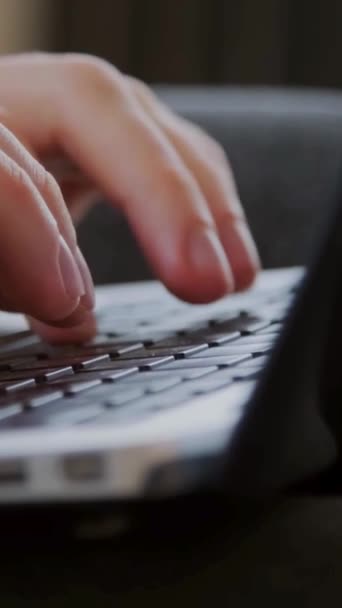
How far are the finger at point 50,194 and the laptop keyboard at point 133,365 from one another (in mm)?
22

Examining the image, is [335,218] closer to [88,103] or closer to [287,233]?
[88,103]

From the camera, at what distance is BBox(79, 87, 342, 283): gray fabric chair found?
73cm

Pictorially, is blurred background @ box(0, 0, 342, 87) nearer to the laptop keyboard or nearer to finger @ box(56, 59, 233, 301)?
finger @ box(56, 59, 233, 301)

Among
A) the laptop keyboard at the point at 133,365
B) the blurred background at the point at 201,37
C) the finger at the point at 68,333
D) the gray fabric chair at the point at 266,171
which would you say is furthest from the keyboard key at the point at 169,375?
the blurred background at the point at 201,37

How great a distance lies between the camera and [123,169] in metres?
0.44

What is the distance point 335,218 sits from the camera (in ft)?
0.47

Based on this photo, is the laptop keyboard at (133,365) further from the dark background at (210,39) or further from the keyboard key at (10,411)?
the dark background at (210,39)

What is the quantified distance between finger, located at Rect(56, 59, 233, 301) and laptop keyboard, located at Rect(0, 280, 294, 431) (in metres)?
0.02

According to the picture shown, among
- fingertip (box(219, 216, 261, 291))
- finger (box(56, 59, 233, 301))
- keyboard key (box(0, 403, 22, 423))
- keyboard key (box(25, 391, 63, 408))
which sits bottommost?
fingertip (box(219, 216, 261, 291))

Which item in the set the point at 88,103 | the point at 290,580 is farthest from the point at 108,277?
the point at 290,580

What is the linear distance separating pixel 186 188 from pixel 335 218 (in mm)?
286

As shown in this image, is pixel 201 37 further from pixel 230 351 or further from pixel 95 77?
pixel 230 351

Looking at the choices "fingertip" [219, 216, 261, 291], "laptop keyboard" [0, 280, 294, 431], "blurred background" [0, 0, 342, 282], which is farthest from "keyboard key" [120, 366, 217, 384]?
"blurred background" [0, 0, 342, 282]

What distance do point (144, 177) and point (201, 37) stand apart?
2.95 feet
